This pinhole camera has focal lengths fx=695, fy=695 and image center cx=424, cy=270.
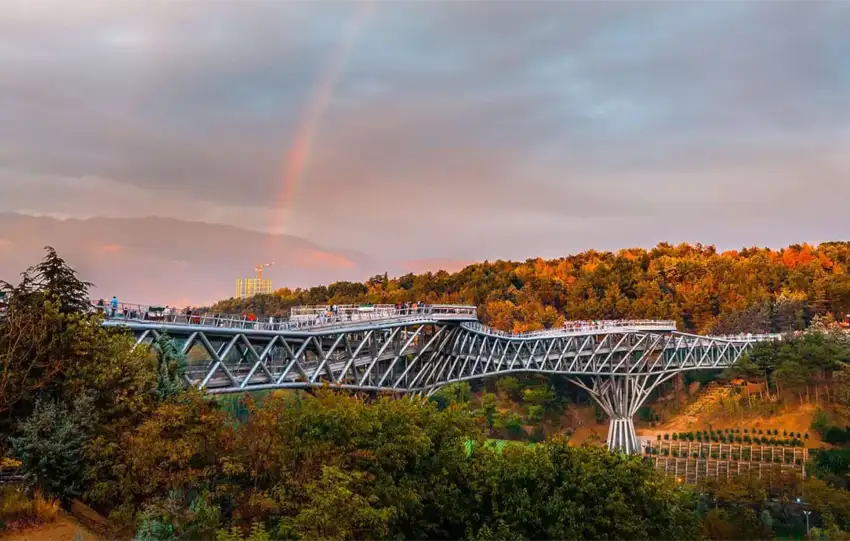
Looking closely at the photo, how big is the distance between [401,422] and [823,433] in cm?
6916

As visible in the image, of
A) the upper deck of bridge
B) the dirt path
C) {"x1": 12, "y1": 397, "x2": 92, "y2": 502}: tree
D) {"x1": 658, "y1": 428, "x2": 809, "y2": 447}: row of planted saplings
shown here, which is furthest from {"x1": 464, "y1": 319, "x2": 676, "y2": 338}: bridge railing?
the dirt path

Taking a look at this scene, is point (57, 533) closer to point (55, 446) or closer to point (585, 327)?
point (55, 446)

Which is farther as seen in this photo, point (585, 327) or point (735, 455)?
point (585, 327)

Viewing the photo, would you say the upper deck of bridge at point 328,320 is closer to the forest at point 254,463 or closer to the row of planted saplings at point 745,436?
the forest at point 254,463

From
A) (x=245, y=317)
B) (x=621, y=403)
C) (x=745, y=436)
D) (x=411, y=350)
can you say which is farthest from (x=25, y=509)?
(x=745, y=436)

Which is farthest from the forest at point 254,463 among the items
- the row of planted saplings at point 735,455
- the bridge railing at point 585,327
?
the row of planted saplings at point 735,455

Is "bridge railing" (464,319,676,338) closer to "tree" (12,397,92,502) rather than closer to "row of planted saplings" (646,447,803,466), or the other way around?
"row of planted saplings" (646,447,803,466)

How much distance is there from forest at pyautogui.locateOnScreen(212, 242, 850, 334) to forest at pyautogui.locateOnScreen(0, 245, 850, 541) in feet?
306

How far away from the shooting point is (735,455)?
74688mm

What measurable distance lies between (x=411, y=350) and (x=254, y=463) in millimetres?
35060

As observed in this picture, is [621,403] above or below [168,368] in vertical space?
below

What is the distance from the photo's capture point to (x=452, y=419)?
30.3 m

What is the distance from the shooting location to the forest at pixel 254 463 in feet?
77.3

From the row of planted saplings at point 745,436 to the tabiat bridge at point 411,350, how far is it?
251 inches
